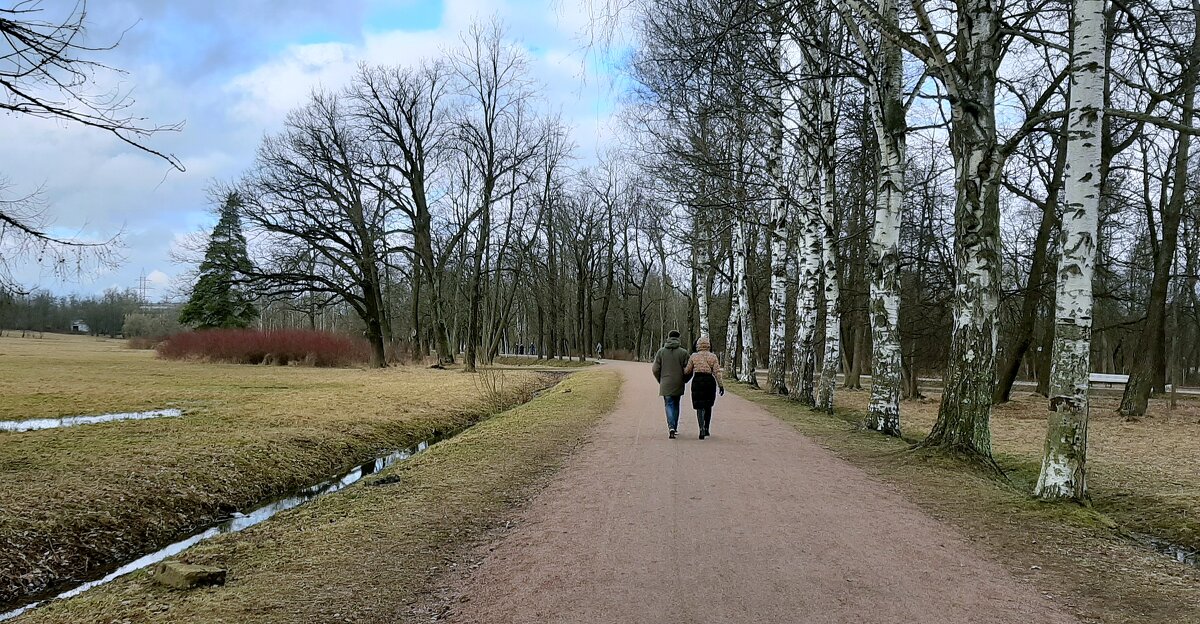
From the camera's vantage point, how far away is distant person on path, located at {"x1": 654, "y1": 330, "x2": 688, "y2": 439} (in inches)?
464

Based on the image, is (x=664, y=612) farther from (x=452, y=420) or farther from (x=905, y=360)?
(x=905, y=360)

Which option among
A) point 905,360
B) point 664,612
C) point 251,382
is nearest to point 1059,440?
point 664,612

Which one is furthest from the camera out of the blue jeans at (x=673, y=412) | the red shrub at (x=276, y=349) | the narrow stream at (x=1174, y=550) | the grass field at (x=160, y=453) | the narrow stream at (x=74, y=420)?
the red shrub at (x=276, y=349)

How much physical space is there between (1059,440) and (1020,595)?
10.8 ft

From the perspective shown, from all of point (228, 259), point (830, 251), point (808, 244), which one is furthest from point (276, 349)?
point (830, 251)

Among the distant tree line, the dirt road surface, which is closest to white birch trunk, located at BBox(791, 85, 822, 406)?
the dirt road surface

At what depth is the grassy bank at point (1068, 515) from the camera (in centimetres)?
476

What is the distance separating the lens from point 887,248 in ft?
42.7

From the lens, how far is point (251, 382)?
25312 mm

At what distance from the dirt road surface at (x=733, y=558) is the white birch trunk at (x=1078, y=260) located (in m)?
1.68

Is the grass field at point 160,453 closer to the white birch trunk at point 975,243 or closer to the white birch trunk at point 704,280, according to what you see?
the white birch trunk at point 975,243

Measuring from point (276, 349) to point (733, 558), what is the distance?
4021 centimetres

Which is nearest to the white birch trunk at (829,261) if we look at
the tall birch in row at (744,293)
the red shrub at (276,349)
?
the tall birch in row at (744,293)

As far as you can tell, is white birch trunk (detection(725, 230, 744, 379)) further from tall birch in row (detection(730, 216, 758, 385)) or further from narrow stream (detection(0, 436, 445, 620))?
narrow stream (detection(0, 436, 445, 620))
